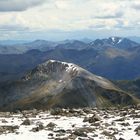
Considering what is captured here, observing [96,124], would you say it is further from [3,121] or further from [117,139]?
[3,121]

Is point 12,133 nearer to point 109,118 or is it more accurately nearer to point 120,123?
point 120,123

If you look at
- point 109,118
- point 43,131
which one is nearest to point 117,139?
point 43,131

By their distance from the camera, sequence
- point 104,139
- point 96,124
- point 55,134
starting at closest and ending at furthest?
point 104,139, point 55,134, point 96,124

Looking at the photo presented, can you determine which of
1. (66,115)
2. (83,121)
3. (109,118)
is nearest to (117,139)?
(83,121)

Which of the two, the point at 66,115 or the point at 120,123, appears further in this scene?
the point at 66,115

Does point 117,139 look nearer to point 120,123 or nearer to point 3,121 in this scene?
point 120,123

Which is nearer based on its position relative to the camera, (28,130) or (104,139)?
(104,139)

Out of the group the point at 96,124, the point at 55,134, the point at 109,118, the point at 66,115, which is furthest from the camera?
the point at 66,115

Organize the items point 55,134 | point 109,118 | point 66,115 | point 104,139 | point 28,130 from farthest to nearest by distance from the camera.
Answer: point 66,115 < point 109,118 < point 28,130 < point 55,134 < point 104,139

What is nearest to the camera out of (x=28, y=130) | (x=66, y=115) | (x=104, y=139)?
(x=104, y=139)
